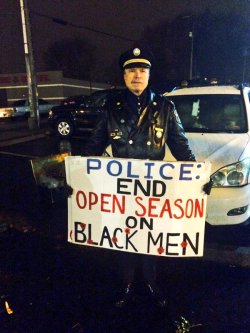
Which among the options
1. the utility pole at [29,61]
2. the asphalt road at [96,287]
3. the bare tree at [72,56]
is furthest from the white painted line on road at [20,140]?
the bare tree at [72,56]

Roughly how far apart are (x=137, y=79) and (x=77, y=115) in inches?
382

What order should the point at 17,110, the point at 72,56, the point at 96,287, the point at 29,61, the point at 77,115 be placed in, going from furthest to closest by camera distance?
the point at 72,56
the point at 17,110
the point at 29,61
the point at 77,115
the point at 96,287

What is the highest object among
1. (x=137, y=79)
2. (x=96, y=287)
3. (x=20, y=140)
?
(x=137, y=79)

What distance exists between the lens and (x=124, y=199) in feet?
9.38

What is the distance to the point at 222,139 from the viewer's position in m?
4.26

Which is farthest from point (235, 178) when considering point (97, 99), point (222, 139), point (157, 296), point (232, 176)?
point (97, 99)

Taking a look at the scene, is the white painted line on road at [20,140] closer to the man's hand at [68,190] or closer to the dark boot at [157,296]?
the man's hand at [68,190]

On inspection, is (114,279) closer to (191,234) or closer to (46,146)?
(191,234)

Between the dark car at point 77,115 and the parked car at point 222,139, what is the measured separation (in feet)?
21.5

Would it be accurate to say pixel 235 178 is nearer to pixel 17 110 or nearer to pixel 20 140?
pixel 20 140

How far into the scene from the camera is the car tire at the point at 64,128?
1248cm

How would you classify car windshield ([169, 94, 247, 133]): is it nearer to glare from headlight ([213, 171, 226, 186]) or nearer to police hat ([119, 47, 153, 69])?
glare from headlight ([213, 171, 226, 186])

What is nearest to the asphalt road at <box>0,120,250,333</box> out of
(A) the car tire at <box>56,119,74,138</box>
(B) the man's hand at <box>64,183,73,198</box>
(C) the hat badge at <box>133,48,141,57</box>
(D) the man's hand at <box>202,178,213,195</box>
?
(B) the man's hand at <box>64,183,73,198</box>

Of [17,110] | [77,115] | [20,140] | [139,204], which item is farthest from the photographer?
[17,110]
